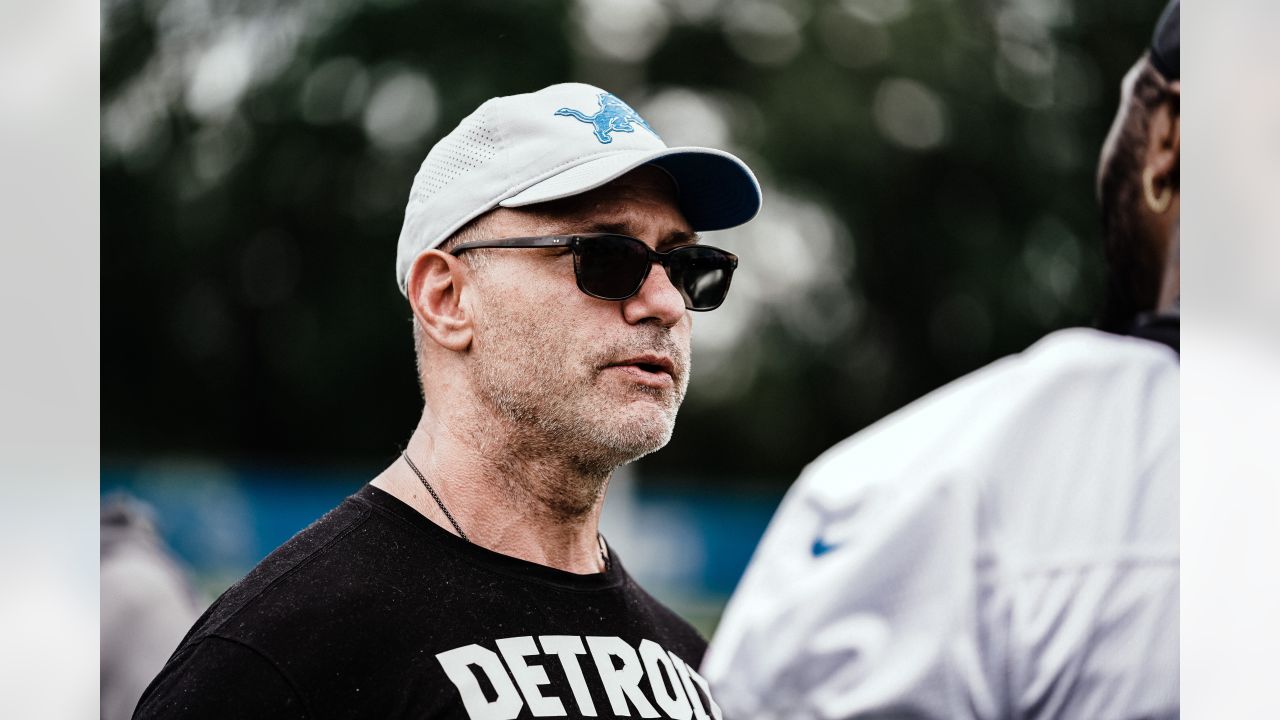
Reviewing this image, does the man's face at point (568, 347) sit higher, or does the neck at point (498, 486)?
the man's face at point (568, 347)

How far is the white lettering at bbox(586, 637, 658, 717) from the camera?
4.67 feet

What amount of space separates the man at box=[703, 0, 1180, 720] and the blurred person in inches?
39.7

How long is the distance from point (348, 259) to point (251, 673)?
42.3 inches

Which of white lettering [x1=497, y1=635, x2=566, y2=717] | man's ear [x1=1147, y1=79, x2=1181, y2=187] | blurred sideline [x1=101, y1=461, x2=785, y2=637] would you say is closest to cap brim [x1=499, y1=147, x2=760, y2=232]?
white lettering [x1=497, y1=635, x2=566, y2=717]

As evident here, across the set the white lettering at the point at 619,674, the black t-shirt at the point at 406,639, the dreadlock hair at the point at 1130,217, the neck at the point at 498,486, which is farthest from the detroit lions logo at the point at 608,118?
the dreadlock hair at the point at 1130,217

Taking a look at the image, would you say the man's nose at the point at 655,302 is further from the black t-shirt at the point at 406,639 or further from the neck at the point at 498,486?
the black t-shirt at the point at 406,639

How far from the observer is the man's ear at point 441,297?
4.85ft

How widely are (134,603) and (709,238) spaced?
4.15ft

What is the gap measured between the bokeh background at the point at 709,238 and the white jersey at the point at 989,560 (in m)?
0.08

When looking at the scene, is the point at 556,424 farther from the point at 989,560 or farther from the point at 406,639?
the point at 989,560

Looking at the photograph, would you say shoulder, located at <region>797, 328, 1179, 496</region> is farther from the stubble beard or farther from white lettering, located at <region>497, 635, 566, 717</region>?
white lettering, located at <region>497, 635, 566, 717</region>
